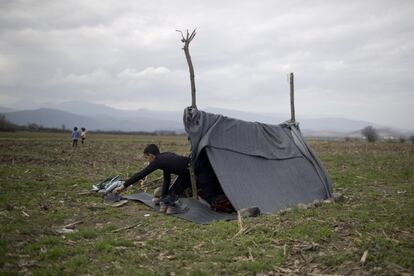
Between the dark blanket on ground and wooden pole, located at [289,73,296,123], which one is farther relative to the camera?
wooden pole, located at [289,73,296,123]

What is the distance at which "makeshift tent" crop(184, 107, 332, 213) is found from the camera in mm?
8358

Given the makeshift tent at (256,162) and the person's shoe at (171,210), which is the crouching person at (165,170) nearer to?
the person's shoe at (171,210)

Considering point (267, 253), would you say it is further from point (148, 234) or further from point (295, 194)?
point (295, 194)

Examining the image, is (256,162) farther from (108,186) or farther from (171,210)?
(108,186)

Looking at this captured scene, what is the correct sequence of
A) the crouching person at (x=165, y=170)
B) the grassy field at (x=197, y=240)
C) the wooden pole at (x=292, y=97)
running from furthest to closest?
the wooden pole at (x=292, y=97), the crouching person at (x=165, y=170), the grassy field at (x=197, y=240)

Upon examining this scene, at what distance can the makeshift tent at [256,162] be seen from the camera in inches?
329

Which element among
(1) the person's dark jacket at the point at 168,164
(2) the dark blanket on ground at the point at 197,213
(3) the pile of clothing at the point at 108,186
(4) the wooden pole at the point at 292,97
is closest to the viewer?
(2) the dark blanket on ground at the point at 197,213

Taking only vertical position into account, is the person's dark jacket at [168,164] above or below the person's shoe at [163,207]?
above

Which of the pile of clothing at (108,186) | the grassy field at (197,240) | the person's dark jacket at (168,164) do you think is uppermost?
the person's dark jacket at (168,164)

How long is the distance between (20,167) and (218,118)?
889cm

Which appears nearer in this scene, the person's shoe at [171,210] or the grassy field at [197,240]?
the grassy field at [197,240]

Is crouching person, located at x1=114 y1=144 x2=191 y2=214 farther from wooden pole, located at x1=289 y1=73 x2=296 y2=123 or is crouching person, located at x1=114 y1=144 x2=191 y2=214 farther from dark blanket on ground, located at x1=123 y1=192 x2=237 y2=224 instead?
wooden pole, located at x1=289 y1=73 x2=296 y2=123

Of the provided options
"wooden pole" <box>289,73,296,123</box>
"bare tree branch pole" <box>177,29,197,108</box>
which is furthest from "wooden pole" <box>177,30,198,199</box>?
"wooden pole" <box>289,73,296,123</box>

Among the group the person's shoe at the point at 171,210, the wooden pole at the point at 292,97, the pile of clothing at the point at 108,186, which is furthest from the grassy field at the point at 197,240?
the wooden pole at the point at 292,97
